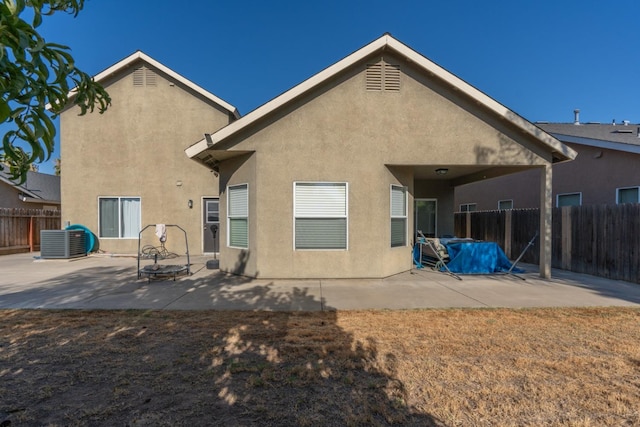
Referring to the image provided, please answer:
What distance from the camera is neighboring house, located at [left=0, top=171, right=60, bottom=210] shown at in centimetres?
1684

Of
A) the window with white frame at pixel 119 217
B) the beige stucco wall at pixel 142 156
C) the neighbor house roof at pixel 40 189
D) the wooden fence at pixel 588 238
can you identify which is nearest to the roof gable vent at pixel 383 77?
the wooden fence at pixel 588 238

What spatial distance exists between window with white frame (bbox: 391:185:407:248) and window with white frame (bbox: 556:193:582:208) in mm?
7967

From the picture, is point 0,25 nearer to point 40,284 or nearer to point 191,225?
point 40,284

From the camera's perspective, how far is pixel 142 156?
1320 cm

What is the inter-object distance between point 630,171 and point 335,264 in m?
10.6

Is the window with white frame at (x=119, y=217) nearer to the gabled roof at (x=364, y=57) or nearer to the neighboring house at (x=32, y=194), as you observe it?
the neighboring house at (x=32, y=194)

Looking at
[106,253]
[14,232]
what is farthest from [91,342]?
[14,232]

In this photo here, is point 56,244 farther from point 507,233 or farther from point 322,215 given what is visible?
point 507,233

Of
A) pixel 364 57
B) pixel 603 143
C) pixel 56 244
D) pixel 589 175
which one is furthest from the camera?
pixel 589 175

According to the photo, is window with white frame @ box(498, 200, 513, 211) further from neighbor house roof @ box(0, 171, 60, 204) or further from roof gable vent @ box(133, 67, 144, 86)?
neighbor house roof @ box(0, 171, 60, 204)

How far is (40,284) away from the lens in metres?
7.68

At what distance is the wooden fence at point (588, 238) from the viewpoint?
26.1 feet

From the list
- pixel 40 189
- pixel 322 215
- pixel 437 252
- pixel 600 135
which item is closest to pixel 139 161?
pixel 322 215

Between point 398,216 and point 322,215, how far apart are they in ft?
7.06
